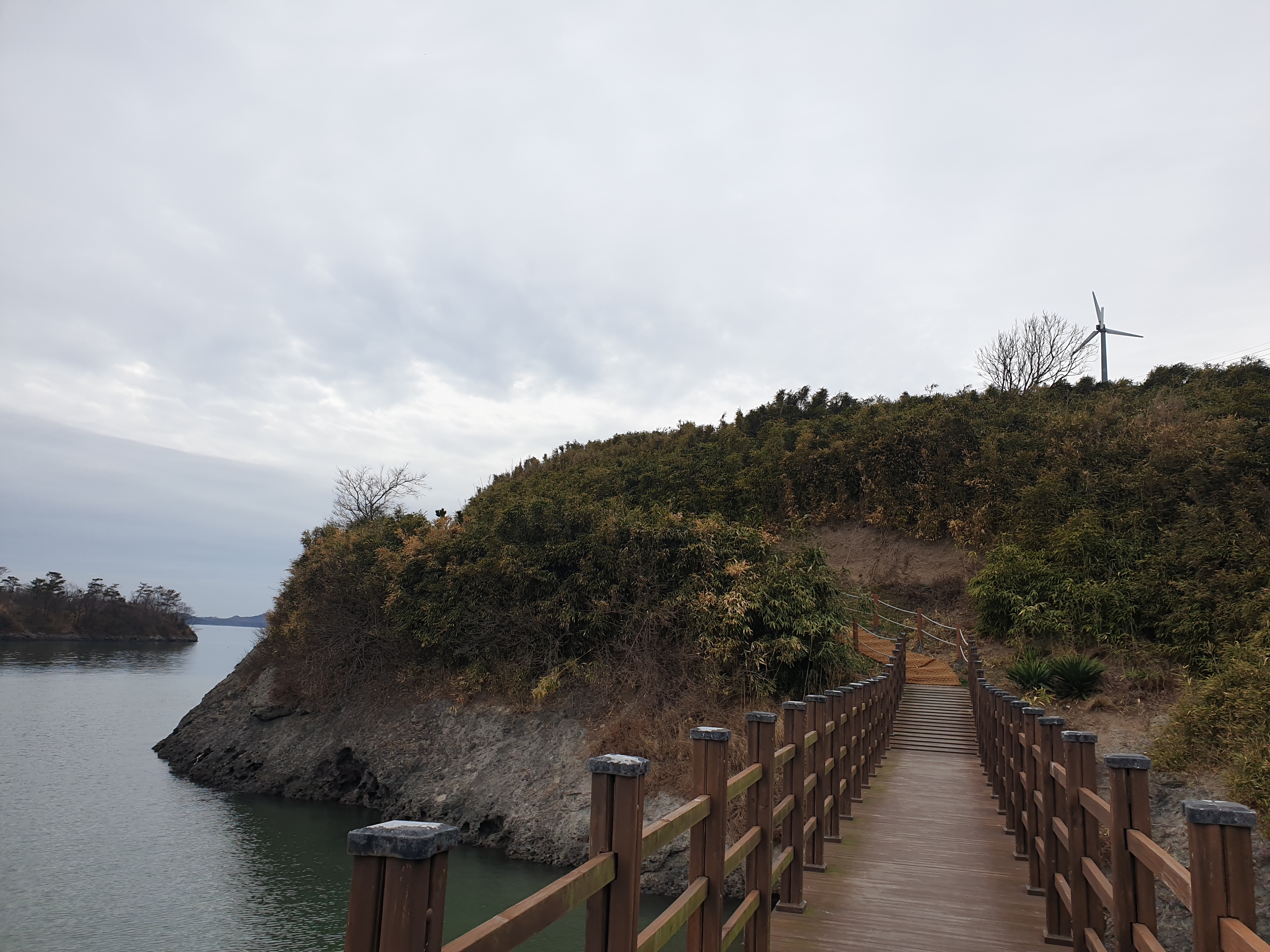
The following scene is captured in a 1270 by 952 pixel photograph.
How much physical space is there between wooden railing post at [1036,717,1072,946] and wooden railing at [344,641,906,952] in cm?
153

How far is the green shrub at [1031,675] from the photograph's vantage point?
1472cm

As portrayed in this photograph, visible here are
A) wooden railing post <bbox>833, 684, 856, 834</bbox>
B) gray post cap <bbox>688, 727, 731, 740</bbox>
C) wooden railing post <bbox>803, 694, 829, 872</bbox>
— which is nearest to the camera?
gray post cap <bbox>688, 727, 731, 740</bbox>

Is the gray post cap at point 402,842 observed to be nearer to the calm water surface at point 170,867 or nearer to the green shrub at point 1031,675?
the calm water surface at point 170,867

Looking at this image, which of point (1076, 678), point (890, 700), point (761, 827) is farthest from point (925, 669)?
point (761, 827)

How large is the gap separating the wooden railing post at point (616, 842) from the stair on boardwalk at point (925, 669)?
55.7 ft

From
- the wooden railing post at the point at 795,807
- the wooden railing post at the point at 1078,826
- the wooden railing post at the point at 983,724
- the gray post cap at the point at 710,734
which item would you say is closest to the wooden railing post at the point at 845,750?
the wooden railing post at the point at 795,807

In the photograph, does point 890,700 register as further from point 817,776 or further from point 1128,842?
point 1128,842

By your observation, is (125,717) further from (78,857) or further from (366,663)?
(78,857)

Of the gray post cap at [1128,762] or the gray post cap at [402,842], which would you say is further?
the gray post cap at [1128,762]

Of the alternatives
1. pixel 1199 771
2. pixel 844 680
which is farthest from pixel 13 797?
pixel 1199 771

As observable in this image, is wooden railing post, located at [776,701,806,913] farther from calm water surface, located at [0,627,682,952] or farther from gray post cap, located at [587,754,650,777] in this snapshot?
calm water surface, located at [0,627,682,952]

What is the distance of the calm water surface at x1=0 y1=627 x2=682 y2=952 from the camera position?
1017 centimetres

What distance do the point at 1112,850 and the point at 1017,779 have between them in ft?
13.7

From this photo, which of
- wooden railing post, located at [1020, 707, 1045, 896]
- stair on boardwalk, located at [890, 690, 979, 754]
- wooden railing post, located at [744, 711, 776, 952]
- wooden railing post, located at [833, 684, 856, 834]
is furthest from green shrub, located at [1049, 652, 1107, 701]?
wooden railing post, located at [744, 711, 776, 952]
